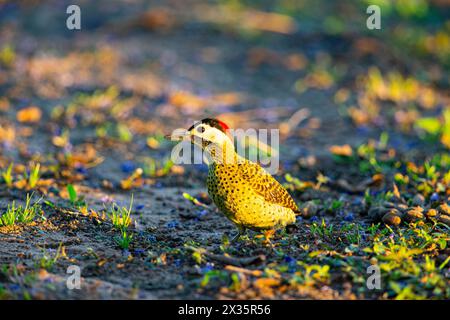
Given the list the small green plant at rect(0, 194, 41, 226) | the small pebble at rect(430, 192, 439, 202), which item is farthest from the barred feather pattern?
the small pebble at rect(430, 192, 439, 202)

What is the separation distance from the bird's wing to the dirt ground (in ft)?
1.11

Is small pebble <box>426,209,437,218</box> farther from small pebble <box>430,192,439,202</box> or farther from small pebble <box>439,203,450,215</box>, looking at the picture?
small pebble <box>430,192,439,202</box>

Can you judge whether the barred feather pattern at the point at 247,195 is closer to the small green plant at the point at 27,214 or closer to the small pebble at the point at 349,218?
the small pebble at the point at 349,218

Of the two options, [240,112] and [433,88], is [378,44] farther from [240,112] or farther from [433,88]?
[240,112]

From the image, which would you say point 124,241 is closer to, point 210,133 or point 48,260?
point 48,260

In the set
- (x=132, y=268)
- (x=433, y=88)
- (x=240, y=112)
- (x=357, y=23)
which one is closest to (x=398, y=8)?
(x=357, y=23)

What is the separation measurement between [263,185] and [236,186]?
0.98 ft

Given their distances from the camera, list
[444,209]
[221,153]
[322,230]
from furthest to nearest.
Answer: [444,209] → [322,230] → [221,153]

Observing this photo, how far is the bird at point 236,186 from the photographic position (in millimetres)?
5520

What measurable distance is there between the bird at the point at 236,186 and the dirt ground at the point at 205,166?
211 mm

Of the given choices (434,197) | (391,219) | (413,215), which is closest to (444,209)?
(413,215)

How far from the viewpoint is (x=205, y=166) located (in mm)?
8430

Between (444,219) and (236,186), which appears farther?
(444,219)
